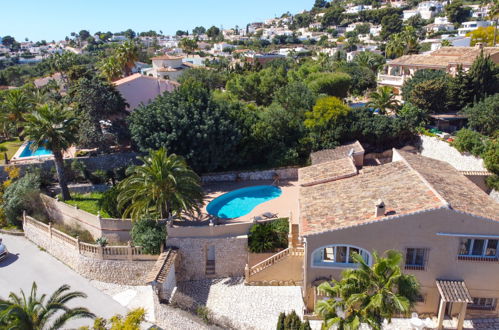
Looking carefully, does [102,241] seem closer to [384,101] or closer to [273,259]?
[273,259]

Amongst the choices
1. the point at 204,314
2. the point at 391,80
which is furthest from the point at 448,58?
the point at 204,314

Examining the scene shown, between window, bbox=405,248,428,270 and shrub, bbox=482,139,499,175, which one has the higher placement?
shrub, bbox=482,139,499,175

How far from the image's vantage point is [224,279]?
2541 cm

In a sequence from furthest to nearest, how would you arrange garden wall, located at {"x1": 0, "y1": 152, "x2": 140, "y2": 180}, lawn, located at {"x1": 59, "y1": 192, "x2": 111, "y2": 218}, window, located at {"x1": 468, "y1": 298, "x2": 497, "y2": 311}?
garden wall, located at {"x1": 0, "y1": 152, "x2": 140, "y2": 180} → lawn, located at {"x1": 59, "y1": 192, "x2": 111, "y2": 218} → window, located at {"x1": 468, "y1": 298, "x2": 497, "y2": 311}

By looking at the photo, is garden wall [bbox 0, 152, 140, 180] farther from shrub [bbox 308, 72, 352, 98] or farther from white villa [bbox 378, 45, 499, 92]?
white villa [bbox 378, 45, 499, 92]

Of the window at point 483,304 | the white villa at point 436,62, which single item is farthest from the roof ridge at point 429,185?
the white villa at point 436,62

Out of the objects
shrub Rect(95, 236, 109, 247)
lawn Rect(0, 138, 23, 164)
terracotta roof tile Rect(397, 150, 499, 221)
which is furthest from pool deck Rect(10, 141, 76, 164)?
terracotta roof tile Rect(397, 150, 499, 221)

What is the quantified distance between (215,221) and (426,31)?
136254 millimetres

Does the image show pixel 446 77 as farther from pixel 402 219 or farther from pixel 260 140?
pixel 402 219

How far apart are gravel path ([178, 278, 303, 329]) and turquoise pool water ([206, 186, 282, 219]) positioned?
5.49m

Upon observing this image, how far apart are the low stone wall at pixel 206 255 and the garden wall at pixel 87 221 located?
413cm

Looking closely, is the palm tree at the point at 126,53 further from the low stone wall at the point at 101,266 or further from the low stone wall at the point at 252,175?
the low stone wall at the point at 101,266

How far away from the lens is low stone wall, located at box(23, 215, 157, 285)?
991 inches

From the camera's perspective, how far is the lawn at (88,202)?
2959 cm
